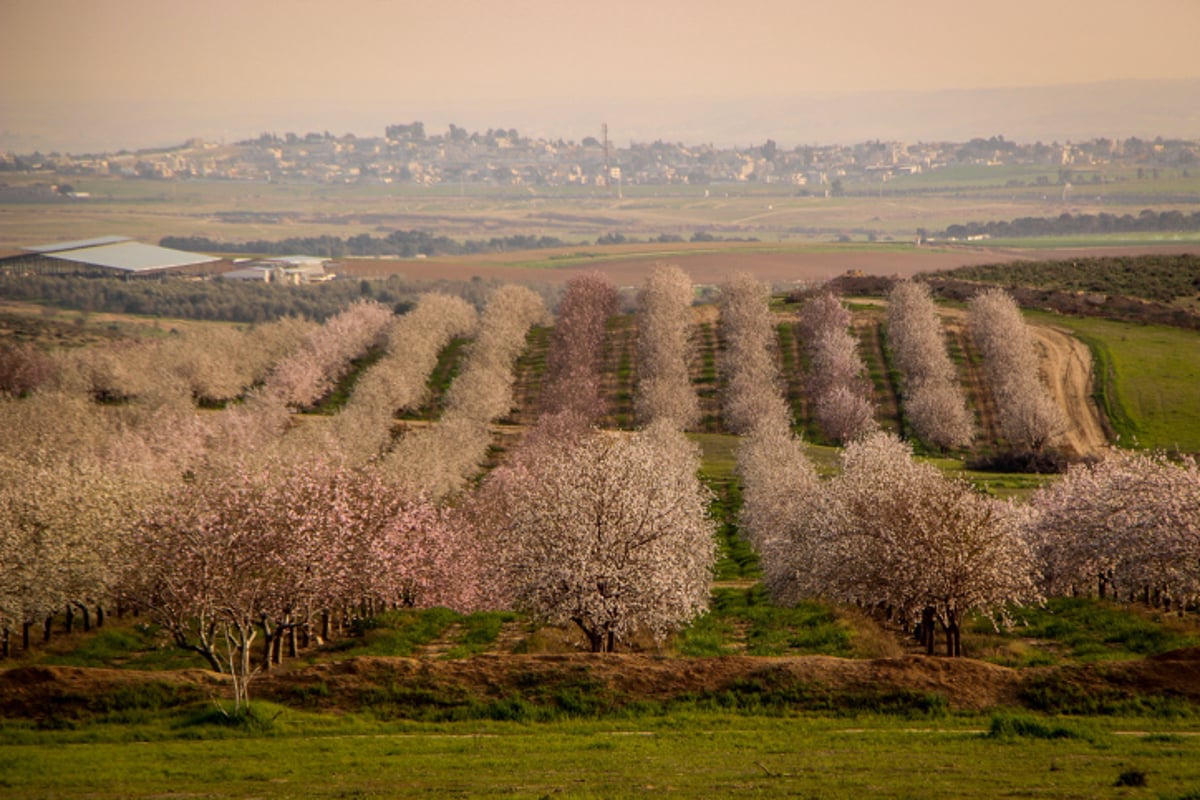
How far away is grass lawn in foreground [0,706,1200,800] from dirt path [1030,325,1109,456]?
87.7 meters

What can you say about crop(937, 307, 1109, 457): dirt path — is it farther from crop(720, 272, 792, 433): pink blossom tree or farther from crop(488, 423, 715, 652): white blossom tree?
crop(488, 423, 715, 652): white blossom tree

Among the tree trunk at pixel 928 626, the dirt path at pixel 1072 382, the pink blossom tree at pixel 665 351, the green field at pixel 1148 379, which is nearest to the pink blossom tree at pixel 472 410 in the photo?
the pink blossom tree at pixel 665 351

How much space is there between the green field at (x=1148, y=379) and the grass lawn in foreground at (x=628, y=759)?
280 ft

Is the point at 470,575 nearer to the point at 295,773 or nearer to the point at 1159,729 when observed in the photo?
the point at 295,773

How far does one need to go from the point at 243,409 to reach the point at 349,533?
301 ft

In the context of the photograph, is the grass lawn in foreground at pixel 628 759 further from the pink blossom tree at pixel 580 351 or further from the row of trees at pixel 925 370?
the row of trees at pixel 925 370

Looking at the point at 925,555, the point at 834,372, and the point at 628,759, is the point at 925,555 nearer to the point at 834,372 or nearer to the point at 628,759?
the point at 628,759

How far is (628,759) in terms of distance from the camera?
102 ft

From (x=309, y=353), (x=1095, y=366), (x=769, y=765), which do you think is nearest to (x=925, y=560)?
(x=769, y=765)

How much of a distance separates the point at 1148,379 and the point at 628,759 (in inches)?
4638

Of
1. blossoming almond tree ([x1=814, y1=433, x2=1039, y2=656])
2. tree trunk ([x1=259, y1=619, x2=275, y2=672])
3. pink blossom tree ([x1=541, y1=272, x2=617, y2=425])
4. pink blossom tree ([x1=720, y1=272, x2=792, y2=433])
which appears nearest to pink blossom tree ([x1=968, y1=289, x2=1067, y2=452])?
pink blossom tree ([x1=720, y1=272, x2=792, y2=433])

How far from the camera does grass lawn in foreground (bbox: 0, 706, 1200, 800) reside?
92.6 feet

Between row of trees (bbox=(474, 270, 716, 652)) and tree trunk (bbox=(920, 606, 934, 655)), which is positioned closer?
row of trees (bbox=(474, 270, 716, 652))

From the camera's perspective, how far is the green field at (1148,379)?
11794 centimetres
